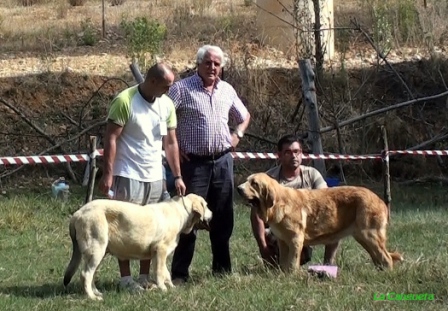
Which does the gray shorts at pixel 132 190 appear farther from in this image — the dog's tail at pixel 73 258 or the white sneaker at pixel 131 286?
the white sneaker at pixel 131 286

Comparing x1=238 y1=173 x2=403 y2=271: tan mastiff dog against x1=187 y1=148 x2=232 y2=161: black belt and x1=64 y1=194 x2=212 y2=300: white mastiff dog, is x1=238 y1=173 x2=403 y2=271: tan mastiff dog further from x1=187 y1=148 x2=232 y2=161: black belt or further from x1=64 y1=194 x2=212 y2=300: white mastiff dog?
x1=64 y1=194 x2=212 y2=300: white mastiff dog

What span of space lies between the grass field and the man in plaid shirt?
→ 0.41 meters

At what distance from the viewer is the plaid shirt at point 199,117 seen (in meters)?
8.26

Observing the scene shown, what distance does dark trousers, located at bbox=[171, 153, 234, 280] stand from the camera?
838 cm

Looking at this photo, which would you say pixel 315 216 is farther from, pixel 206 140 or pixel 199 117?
pixel 199 117

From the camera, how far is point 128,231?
7680mm

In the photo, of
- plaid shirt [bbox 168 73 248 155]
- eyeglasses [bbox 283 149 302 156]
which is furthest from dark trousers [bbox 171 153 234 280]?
eyeglasses [bbox 283 149 302 156]

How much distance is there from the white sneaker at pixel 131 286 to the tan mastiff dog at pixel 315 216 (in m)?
1.21

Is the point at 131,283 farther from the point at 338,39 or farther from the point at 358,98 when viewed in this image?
the point at 338,39

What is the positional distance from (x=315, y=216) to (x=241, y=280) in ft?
3.16

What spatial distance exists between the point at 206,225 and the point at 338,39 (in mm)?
13989

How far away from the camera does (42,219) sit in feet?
40.4

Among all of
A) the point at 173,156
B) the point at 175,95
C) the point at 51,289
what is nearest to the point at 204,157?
the point at 173,156

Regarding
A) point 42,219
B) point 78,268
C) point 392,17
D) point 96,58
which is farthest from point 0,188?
point 392,17
